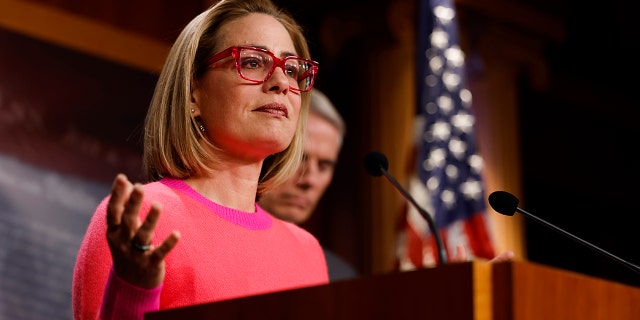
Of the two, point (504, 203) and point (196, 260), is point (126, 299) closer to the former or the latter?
point (196, 260)

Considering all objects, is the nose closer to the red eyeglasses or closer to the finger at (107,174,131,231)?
the red eyeglasses

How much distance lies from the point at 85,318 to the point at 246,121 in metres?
0.52

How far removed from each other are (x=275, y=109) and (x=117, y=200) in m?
0.64

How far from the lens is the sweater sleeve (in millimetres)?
1564

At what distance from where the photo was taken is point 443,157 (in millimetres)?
5309

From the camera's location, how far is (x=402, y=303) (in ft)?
4.38

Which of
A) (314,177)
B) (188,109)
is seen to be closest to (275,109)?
(188,109)

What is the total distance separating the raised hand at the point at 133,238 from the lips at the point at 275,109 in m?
0.56

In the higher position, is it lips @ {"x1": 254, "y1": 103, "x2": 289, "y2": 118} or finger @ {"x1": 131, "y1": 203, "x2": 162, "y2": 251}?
lips @ {"x1": 254, "y1": 103, "x2": 289, "y2": 118}

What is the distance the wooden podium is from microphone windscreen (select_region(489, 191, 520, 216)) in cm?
40

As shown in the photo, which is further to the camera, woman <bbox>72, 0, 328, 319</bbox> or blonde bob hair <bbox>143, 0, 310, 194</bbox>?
blonde bob hair <bbox>143, 0, 310, 194</bbox>

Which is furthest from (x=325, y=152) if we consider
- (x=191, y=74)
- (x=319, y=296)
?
(x=319, y=296)

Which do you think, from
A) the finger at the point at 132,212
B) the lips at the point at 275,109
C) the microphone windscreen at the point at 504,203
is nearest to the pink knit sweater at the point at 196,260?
the finger at the point at 132,212

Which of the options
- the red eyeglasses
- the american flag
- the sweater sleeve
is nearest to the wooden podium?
the sweater sleeve
